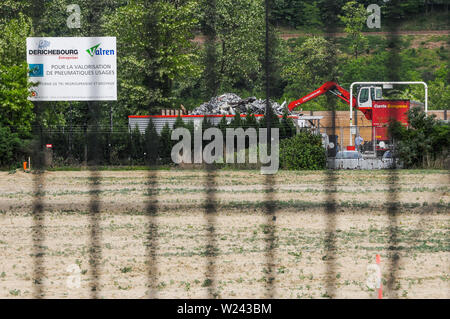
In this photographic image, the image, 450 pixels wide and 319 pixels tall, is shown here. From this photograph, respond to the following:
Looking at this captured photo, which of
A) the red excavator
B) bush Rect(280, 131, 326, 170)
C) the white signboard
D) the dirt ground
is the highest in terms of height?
the white signboard

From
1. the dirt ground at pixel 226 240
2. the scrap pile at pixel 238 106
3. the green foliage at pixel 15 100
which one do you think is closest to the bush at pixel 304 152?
the dirt ground at pixel 226 240

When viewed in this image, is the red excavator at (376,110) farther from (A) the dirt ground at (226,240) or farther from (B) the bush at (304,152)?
(A) the dirt ground at (226,240)

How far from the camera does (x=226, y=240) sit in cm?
750

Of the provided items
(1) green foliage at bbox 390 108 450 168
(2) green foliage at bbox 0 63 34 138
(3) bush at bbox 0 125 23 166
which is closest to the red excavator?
(1) green foliage at bbox 390 108 450 168

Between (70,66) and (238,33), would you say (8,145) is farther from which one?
(238,33)

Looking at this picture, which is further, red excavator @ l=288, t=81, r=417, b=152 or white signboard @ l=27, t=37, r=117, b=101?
white signboard @ l=27, t=37, r=117, b=101

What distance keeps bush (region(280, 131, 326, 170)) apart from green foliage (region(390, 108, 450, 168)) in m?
1.94

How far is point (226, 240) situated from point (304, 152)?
10.6m

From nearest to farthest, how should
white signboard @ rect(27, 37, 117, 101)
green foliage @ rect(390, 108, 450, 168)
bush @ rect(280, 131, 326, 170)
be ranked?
1. green foliage @ rect(390, 108, 450, 168)
2. bush @ rect(280, 131, 326, 170)
3. white signboard @ rect(27, 37, 117, 101)

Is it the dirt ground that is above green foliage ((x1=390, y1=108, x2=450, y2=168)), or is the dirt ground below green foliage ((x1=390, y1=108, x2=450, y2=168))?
below

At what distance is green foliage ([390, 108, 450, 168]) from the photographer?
15.9 m

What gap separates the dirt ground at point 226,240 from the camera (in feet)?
17.3

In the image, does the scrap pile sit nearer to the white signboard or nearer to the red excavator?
the red excavator

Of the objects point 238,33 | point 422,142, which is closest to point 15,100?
point 422,142
